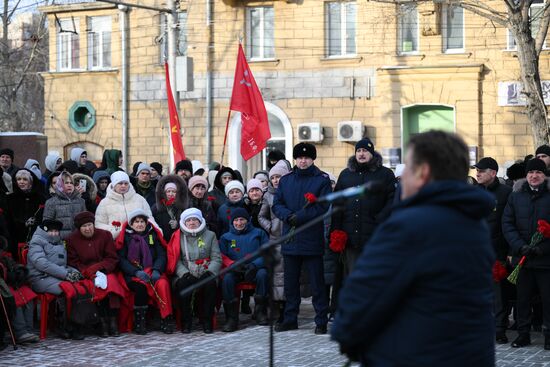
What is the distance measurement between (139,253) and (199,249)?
75 centimetres

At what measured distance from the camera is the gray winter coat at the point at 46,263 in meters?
12.0

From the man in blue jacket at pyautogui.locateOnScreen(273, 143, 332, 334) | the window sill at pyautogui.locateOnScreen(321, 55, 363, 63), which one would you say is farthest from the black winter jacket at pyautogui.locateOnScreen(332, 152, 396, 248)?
the window sill at pyautogui.locateOnScreen(321, 55, 363, 63)

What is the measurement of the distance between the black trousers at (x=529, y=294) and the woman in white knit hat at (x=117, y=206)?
4.77 meters

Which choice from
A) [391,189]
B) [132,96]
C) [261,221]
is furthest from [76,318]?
[132,96]

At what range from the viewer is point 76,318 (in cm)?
1203

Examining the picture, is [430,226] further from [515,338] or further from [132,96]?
[132,96]

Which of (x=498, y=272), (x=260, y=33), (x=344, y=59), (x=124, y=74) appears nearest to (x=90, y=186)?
(x=498, y=272)

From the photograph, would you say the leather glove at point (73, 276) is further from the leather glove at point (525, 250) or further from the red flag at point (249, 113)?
the red flag at point (249, 113)

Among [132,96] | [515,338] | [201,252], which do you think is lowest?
[515,338]

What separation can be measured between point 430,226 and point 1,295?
8036 millimetres

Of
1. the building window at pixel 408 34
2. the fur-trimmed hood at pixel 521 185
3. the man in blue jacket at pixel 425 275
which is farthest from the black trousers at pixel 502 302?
the building window at pixel 408 34

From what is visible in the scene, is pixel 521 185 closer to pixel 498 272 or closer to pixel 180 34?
pixel 498 272

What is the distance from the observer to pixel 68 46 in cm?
3234

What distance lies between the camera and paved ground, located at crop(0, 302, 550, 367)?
1043 centimetres
